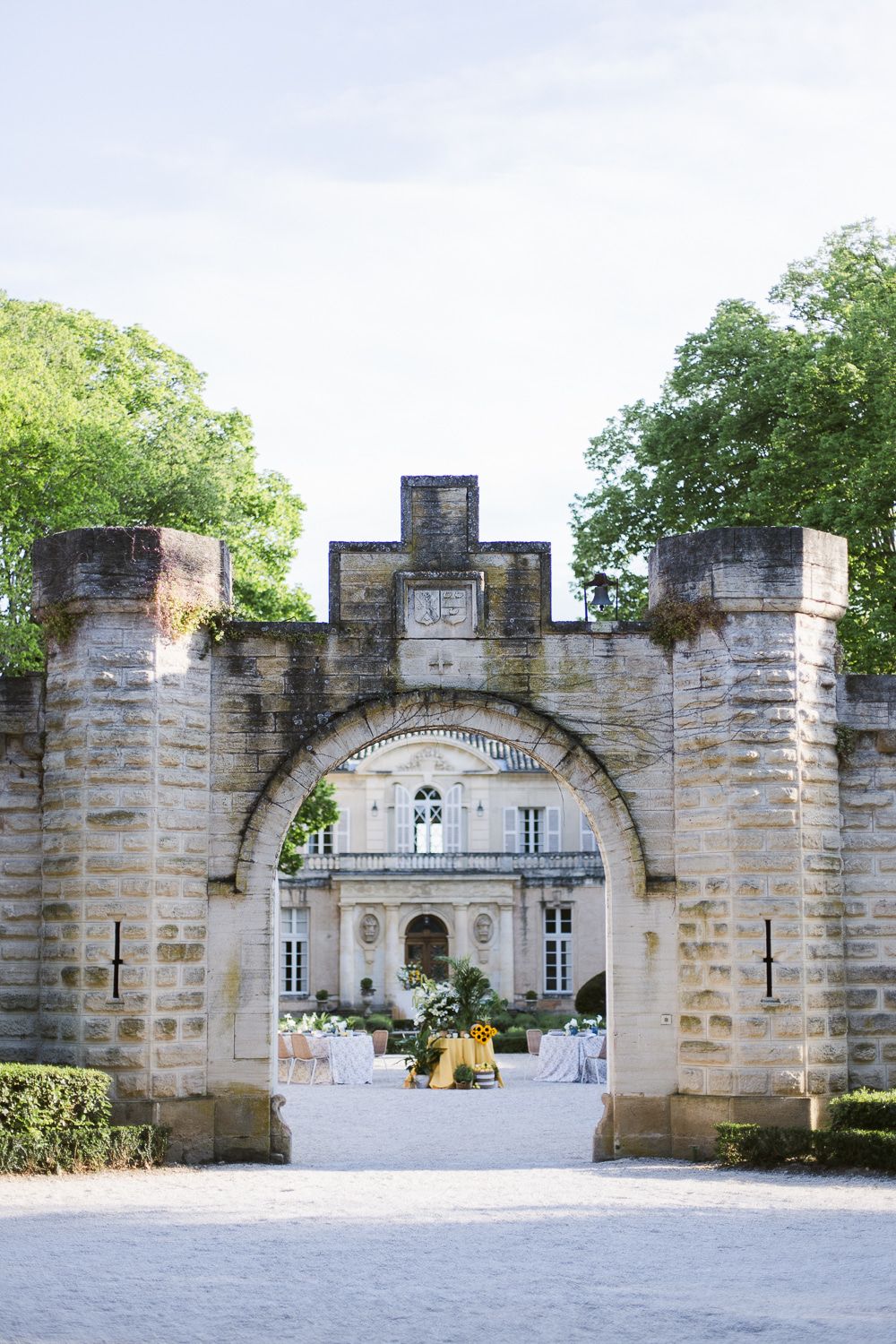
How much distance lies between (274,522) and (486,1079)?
977cm

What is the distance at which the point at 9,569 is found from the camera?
23328 millimetres

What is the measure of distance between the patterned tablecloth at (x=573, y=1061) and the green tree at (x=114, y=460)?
25.2ft

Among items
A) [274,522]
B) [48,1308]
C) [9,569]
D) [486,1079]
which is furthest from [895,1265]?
[274,522]

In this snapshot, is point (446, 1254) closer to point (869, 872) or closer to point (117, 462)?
point (869, 872)

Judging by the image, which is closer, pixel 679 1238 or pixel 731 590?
pixel 679 1238

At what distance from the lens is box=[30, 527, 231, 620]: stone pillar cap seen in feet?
42.0

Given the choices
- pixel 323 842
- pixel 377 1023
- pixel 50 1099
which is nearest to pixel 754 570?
pixel 50 1099

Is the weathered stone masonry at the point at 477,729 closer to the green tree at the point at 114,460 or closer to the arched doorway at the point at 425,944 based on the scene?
the green tree at the point at 114,460

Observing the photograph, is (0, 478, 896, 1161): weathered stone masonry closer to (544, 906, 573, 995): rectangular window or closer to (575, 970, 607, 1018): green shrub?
(575, 970, 607, 1018): green shrub

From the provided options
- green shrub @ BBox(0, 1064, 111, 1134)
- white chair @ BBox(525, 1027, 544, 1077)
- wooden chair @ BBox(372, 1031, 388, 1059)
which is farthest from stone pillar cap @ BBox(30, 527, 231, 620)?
white chair @ BBox(525, 1027, 544, 1077)

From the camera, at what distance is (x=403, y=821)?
4266cm

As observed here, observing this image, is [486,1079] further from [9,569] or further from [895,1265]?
[895,1265]

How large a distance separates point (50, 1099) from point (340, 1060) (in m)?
12.4

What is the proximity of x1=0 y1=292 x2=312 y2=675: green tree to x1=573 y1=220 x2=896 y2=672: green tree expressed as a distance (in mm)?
5400
